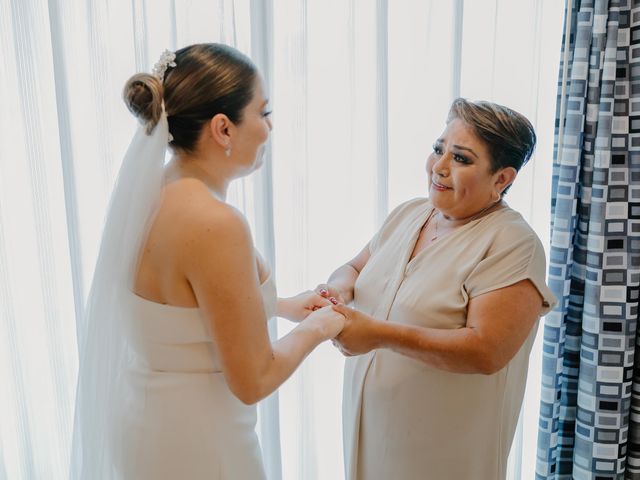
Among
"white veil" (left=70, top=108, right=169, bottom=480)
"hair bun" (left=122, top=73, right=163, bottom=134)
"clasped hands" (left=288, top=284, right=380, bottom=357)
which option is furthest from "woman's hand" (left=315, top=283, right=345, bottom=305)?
"hair bun" (left=122, top=73, right=163, bottom=134)

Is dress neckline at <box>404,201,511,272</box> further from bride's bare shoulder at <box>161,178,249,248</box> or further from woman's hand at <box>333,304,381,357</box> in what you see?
bride's bare shoulder at <box>161,178,249,248</box>

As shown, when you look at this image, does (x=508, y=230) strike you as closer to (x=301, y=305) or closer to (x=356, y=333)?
(x=356, y=333)

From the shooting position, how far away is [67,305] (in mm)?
2242

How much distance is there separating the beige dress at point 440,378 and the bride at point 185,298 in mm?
265

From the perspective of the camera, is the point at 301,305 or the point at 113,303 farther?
the point at 301,305

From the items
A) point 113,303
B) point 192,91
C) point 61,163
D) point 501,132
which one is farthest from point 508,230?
point 61,163

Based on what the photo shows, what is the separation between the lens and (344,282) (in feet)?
5.95

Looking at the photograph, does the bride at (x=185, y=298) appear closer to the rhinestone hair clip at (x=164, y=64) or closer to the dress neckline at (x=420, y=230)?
the rhinestone hair clip at (x=164, y=64)

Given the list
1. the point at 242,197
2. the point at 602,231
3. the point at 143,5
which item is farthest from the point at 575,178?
the point at 143,5

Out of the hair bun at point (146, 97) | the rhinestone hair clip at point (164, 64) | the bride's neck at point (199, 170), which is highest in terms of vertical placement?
the rhinestone hair clip at point (164, 64)

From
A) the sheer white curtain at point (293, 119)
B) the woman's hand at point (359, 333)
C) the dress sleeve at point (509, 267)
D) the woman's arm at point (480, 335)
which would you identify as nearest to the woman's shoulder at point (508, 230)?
the dress sleeve at point (509, 267)

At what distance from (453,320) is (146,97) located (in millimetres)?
866

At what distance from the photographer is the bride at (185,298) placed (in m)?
1.25

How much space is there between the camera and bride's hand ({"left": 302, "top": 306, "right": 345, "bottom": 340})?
1506 millimetres
